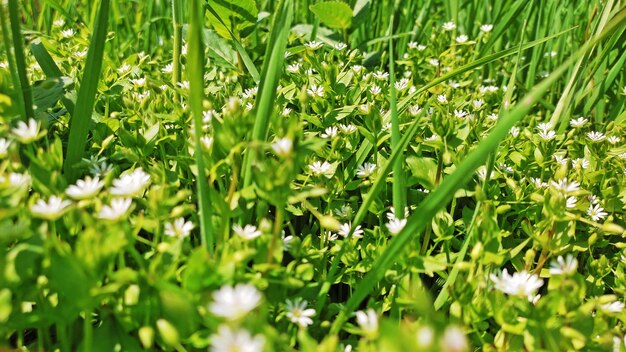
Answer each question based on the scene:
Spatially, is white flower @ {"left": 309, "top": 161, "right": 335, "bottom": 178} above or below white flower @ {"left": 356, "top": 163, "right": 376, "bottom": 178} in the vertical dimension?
above

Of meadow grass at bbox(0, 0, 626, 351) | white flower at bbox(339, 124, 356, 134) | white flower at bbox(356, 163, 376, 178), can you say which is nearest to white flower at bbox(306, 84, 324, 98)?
meadow grass at bbox(0, 0, 626, 351)

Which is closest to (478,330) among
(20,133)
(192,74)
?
(192,74)

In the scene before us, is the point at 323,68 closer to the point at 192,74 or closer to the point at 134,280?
the point at 192,74

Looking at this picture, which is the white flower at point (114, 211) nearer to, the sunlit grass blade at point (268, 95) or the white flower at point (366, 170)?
the sunlit grass blade at point (268, 95)

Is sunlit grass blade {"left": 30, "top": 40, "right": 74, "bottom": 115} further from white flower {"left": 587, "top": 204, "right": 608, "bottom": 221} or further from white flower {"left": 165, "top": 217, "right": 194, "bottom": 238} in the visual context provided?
white flower {"left": 587, "top": 204, "right": 608, "bottom": 221}

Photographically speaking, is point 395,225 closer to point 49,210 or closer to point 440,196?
point 440,196

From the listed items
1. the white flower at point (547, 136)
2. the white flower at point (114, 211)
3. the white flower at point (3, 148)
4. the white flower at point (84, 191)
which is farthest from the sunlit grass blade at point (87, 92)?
the white flower at point (547, 136)
